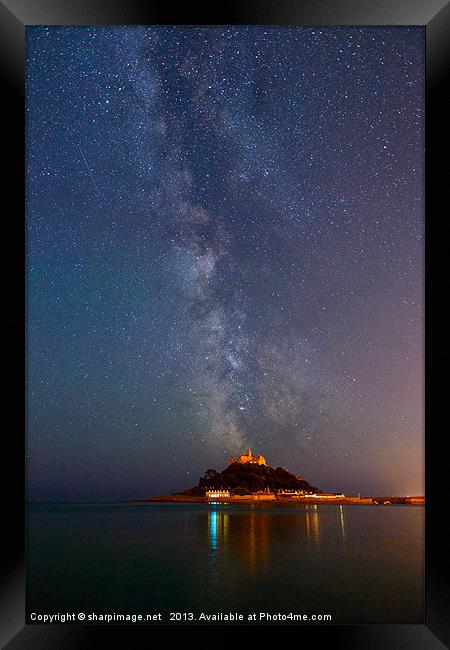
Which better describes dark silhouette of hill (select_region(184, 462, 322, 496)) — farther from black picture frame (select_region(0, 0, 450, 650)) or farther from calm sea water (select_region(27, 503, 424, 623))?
black picture frame (select_region(0, 0, 450, 650))

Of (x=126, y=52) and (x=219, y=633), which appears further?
(x=126, y=52)

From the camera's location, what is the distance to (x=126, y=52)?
96.8 inches

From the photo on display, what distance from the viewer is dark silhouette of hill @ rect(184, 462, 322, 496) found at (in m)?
3.17

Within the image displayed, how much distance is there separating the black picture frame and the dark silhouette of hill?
148 cm

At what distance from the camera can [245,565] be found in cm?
577

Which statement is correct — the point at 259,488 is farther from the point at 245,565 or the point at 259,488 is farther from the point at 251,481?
the point at 245,565

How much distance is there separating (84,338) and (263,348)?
3.33 ft

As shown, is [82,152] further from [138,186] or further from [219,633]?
[219,633]

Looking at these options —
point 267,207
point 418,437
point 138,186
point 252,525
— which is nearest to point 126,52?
point 138,186
